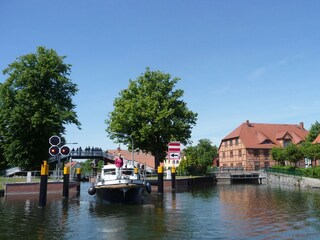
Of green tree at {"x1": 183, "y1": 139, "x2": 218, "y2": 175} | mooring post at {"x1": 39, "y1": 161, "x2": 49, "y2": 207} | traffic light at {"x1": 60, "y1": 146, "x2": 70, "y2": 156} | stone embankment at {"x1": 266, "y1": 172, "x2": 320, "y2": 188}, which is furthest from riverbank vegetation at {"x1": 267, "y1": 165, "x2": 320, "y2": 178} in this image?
mooring post at {"x1": 39, "y1": 161, "x2": 49, "y2": 207}

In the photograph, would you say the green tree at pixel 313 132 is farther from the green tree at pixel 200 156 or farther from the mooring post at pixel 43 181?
the mooring post at pixel 43 181

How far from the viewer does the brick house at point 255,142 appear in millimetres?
80188

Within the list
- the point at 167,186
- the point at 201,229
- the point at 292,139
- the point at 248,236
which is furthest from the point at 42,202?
the point at 292,139

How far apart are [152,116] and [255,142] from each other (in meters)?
40.6

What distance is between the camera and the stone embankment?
4509 cm

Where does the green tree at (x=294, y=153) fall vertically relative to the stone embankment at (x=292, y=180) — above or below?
above

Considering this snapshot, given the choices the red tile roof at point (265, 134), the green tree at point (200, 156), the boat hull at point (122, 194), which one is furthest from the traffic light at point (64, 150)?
Result: the red tile roof at point (265, 134)

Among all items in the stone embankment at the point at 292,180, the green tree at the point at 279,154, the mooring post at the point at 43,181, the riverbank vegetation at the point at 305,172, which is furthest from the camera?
the green tree at the point at 279,154

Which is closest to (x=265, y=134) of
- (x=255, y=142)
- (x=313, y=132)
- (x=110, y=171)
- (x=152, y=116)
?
(x=255, y=142)

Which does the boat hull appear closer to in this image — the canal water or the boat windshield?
the canal water

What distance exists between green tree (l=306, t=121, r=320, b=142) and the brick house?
9.18 feet

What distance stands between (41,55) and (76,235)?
3492 cm

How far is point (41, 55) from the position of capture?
143 feet

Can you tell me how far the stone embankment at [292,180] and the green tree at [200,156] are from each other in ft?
43.8
